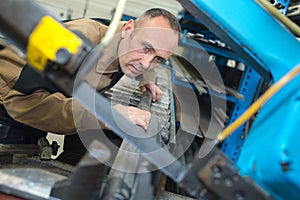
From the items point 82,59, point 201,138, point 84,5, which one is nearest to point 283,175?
point 82,59

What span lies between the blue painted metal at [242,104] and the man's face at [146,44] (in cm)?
76

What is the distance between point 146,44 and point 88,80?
1.54 ft

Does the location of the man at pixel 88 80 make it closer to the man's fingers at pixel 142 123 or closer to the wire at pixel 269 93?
the man's fingers at pixel 142 123

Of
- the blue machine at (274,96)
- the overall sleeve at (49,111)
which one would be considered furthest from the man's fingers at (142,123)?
the blue machine at (274,96)

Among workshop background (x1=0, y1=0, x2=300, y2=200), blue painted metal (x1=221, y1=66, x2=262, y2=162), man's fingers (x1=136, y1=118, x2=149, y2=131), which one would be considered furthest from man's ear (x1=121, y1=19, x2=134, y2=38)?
blue painted metal (x1=221, y1=66, x2=262, y2=162)

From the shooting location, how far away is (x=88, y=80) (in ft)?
2.71

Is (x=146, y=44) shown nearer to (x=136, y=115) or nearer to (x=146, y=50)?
(x=146, y=50)

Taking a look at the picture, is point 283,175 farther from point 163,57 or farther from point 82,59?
point 163,57

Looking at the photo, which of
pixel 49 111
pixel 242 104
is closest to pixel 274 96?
pixel 49 111

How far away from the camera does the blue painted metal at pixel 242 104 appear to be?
1851 millimetres

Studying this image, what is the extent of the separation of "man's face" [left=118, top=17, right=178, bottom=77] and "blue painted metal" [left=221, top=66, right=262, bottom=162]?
76cm

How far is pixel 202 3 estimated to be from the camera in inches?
28.5

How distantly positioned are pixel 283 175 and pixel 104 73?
863 mm

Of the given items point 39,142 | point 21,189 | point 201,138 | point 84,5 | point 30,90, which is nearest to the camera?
point 21,189
